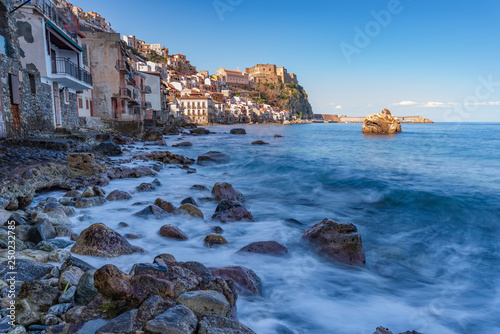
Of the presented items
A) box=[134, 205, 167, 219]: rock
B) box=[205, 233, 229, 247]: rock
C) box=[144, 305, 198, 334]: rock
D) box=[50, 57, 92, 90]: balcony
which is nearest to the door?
box=[50, 57, 92, 90]: balcony

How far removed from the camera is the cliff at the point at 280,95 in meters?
150

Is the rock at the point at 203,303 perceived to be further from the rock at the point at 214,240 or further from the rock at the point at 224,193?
the rock at the point at 224,193

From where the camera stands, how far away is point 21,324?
2547mm

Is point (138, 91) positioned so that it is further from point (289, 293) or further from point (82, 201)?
point (289, 293)

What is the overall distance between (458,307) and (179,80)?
4287 inches

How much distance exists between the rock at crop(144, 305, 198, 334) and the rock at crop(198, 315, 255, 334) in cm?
8

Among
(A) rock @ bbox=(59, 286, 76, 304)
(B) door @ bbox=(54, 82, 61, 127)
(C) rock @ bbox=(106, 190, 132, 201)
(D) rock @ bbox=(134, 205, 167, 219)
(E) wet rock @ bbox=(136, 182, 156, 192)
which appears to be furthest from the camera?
(B) door @ bbox=(54, 82, 61, 127)

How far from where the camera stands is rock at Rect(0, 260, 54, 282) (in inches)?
128

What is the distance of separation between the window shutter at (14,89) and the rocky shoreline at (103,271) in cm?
429

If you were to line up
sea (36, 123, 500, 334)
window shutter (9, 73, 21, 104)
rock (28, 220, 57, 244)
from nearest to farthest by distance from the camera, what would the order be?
sea (36, 123, 500, 334) < rock (28, 220, 57, 244) < window shutter (9, 73, 21, 104)

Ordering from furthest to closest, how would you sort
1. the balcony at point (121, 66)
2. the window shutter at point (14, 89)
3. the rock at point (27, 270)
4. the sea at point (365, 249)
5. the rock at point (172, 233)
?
the balcony at point (121, 66)
the window shutter at point (14, 89)
the rock at point (172, 233)
the sea at point (365, 249)
the rock at point (27, 270)

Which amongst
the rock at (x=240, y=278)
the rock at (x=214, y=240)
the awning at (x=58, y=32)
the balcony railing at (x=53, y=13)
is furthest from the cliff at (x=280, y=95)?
the rock at (x=240, y=278)

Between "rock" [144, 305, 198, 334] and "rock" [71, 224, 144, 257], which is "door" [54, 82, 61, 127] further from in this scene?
"rock" [144, 305, 198, 334]

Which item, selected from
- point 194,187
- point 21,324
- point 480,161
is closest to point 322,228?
point 21,324
